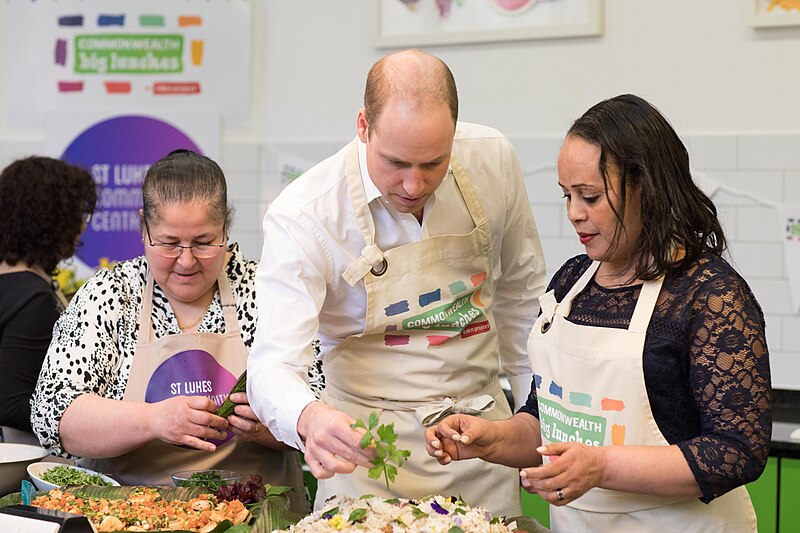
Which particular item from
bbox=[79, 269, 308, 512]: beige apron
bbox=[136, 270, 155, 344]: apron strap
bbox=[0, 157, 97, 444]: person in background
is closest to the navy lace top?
bbox=[79, 269, 308, 512]: beige apron

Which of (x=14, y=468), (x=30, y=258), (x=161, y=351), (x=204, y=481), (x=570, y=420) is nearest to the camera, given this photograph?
(x=570, y=420)

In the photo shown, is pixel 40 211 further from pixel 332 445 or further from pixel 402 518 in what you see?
pixel 402 518

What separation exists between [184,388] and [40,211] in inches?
37.5

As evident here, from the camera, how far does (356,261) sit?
2191 mm

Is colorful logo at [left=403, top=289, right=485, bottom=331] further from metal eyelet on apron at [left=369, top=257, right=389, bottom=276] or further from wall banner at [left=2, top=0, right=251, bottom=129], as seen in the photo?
wall banner at [left=2, top=0, right=251, bottom=129]

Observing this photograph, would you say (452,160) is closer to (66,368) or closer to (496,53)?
(66,368)

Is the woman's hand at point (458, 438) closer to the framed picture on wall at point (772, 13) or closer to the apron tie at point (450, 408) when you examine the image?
the apron tie at point (450, 408)

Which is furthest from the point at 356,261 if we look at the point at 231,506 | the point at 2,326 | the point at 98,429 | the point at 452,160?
the point at 2,326

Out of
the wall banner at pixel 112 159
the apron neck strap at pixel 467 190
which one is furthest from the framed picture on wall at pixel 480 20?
the apron neck strap at pixel 467 190

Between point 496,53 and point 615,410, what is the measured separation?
91.1 inches

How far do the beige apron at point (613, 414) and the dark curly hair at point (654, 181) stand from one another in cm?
7

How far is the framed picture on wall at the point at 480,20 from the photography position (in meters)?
3.70

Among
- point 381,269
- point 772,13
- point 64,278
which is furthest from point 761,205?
point 64,278

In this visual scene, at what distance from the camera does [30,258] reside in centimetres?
300
